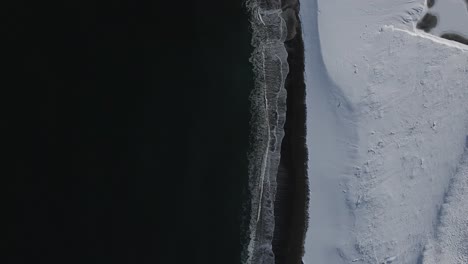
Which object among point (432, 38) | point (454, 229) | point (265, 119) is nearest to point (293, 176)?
point (265, 119)

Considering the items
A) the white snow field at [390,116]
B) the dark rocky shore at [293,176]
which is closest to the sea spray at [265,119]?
the dark rocky shore at [293,176]

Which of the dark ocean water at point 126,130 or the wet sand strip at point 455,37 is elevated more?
the wet sand strip at point 455,37

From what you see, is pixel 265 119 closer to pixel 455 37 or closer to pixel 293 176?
pixel 293 176

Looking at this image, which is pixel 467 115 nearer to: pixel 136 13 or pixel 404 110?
pixel 404 110

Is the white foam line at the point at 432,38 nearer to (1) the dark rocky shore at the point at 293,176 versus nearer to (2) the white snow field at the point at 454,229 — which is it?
(1) the dark rocky shore at the point at 293,176

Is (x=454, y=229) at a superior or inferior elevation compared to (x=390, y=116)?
inferior

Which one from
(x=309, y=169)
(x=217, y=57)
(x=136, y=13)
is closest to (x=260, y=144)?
(x=309, y=169)
